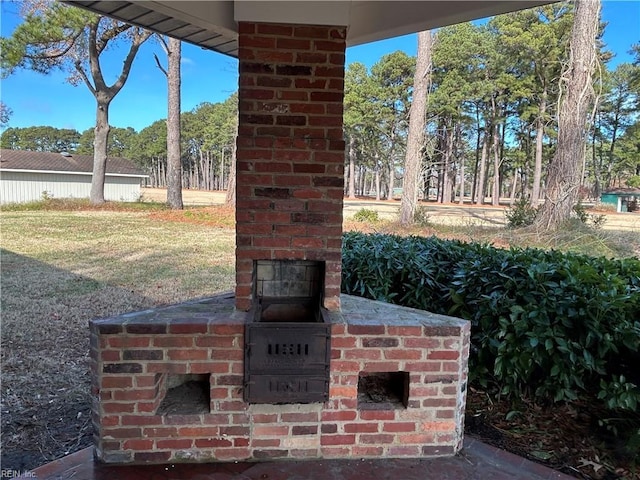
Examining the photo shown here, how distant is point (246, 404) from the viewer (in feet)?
6.17

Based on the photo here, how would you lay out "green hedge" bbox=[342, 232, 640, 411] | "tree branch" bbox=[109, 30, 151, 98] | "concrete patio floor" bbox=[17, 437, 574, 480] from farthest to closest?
"tree branch" bbox=[109, 30, 151, 98]
"green hedge" bbox=[342, 232, 640, 411]
"concrete patio floor" bbox=[17, 437, 574, 480]

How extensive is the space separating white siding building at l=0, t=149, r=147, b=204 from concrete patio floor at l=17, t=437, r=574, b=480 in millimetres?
19580

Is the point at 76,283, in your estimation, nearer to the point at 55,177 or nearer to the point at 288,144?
the point at 288,144

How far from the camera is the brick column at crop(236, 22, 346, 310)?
200 cm

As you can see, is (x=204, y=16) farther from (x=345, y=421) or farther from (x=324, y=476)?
(x=324, y=476)

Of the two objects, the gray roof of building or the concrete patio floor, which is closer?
Answer: the concrete patio floor

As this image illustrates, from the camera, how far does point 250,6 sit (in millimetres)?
1943

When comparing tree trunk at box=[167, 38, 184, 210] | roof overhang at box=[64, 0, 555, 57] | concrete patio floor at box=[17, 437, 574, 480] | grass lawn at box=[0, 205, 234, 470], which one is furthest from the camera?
tree trunk at box=[167, 38, 184, 210]

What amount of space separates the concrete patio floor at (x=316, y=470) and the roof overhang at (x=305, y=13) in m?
2.05

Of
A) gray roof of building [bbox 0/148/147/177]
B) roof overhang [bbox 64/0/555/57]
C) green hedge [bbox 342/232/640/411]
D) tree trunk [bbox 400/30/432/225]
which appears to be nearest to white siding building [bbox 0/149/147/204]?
gray roof of building [bbox 0/148/147/177]

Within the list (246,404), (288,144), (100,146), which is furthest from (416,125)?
(100,146)

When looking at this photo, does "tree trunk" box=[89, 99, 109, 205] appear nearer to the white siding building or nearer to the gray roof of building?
the white siding building

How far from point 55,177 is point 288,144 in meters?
22.9

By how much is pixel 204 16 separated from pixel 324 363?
1911mm
